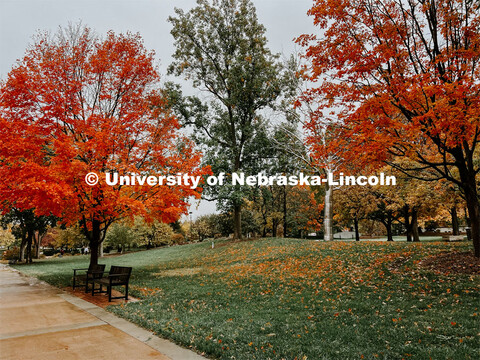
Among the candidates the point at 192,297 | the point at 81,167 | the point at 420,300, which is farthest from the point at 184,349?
the point at 81,167

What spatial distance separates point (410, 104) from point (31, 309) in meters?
11.9

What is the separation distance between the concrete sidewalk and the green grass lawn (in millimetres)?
373

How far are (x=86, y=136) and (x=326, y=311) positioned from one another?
1131 centimetres

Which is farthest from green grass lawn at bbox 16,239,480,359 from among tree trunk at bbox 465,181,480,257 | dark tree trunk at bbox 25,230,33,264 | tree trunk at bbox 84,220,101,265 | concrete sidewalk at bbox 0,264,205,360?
dark tree trunk at bbox 25,230,33,264

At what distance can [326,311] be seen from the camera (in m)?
7.04

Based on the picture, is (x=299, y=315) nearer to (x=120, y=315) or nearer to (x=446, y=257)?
(x=120, y=315)

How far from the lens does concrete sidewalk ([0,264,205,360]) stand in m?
5.02

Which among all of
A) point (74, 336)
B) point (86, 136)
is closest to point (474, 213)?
point (74, 336)

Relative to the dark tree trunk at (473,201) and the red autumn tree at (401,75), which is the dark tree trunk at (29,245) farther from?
the dark tree trunk at (473,201)

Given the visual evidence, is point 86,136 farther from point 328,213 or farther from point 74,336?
point 328,213

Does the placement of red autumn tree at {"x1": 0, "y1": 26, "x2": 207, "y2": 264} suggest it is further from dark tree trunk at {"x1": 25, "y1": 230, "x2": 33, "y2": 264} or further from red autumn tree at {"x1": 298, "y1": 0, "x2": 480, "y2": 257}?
Answer: dark tree trunk at {"x1": 25, "y1": 230, "x2": 33, "y2": 264}

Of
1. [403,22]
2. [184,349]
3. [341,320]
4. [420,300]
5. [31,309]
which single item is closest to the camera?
[184,349]

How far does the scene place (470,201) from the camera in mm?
10320

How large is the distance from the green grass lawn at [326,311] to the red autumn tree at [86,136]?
3706mm
